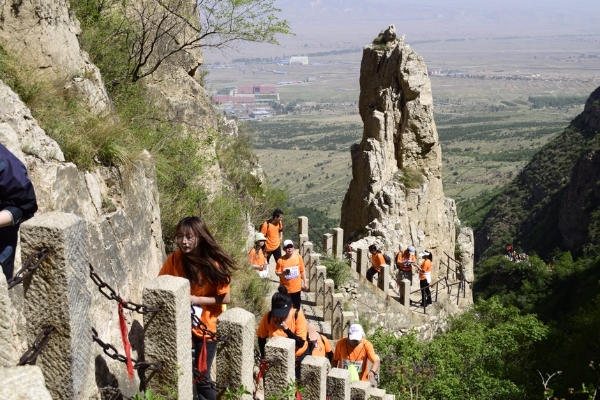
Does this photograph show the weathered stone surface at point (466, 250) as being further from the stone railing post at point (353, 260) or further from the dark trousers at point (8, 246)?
the dark trousers at point (8, 246)

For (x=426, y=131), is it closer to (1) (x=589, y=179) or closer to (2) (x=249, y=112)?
(1) (x=589, y=179)

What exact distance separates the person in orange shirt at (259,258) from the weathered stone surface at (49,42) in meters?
4.57

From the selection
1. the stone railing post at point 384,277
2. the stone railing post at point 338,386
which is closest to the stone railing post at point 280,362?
the stone railing post at point 338,386

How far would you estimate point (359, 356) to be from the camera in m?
7.84

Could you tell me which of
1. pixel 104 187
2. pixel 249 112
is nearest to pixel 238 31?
pixel 104 187

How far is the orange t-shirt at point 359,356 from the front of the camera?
25.5 feet

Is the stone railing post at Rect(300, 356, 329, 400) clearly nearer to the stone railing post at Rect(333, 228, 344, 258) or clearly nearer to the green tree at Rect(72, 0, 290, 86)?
the green tree at Rect(72, 0, 290, 86)

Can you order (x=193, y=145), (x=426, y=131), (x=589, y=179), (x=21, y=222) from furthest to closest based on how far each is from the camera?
(x=589, y=179), (x=426, y=131), (x=193, y=145), (x=21, y=222)

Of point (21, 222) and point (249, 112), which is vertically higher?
point (21, 222)

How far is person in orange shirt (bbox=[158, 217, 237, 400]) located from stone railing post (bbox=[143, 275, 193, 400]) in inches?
16.4

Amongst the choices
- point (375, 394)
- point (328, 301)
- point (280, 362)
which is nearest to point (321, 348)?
point (375, 394)

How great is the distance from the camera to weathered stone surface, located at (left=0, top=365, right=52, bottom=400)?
7.83ft

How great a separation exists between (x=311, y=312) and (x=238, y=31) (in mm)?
5984

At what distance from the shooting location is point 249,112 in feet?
561
